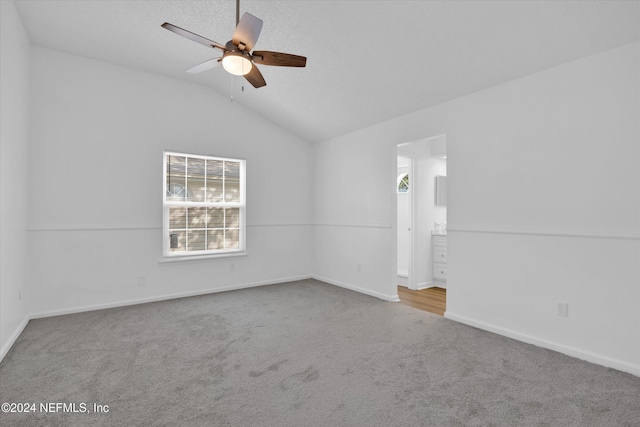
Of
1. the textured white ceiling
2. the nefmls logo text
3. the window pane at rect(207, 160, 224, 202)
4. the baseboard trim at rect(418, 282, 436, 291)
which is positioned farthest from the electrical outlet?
the window pane at rect(207, 160, 224, 202)

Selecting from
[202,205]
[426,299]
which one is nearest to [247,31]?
[202,205]

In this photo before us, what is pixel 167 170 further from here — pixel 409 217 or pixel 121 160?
pixel 409 217

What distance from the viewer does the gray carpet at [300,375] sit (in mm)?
1887

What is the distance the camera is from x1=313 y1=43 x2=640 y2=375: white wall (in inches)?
96.3

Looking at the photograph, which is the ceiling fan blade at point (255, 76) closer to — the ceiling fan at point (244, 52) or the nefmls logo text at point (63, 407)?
the ceiling fan at point (244, 52)

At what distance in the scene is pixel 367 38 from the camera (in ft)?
9.98

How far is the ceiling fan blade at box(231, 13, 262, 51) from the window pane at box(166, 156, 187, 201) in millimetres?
2858

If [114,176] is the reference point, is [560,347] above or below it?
below

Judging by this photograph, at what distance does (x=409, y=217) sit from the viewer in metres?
5.22

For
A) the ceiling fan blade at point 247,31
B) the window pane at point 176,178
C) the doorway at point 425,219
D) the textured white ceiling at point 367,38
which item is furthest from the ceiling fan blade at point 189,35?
the doorway at point 425,219

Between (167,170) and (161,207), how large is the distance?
1.78 ft

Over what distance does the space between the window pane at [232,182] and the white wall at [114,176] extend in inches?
6.9

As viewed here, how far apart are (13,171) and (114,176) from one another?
3.83 ft

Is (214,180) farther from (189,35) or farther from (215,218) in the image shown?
(189,35)
